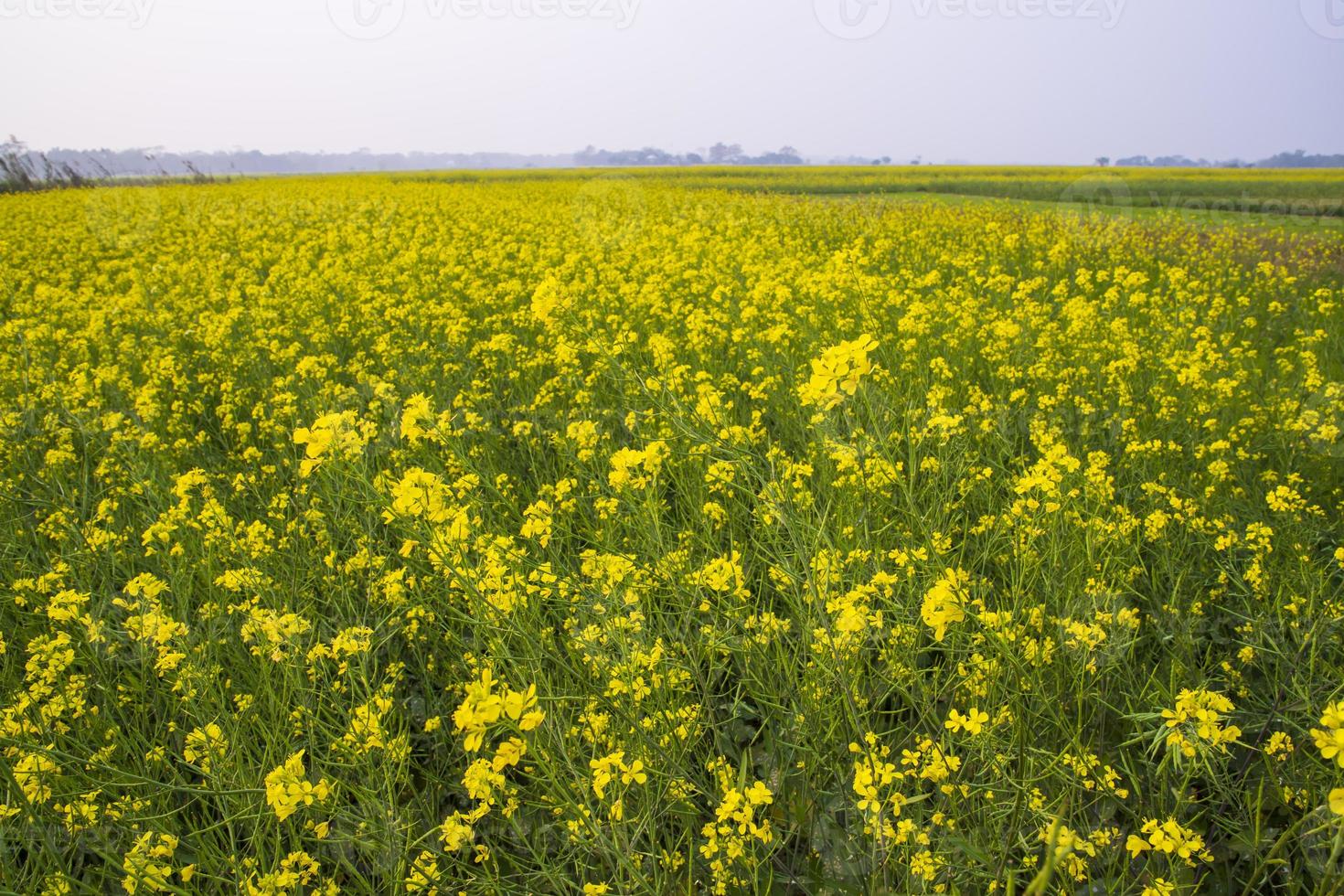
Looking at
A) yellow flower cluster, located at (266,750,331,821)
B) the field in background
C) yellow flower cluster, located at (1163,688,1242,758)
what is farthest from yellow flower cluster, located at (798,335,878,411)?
yellow flower cluster, located at (266,750,331,821)

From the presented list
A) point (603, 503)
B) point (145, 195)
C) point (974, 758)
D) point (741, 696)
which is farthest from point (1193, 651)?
point (145, 195)

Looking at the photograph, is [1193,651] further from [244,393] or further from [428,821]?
[244,393]

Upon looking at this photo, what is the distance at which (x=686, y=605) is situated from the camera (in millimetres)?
2201

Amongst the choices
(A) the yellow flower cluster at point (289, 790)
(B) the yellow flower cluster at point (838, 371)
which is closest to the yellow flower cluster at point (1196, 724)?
(B) the yellow flower cluster at point (838, 371)

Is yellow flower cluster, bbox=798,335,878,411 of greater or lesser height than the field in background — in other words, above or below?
above

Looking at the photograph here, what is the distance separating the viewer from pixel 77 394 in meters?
4.16

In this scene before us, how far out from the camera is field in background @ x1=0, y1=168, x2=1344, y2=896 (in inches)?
64.7

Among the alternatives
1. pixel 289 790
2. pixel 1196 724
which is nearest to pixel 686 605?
pixel 289 790

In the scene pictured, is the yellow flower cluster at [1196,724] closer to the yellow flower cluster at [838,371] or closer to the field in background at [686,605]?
the field in background at [686,605]

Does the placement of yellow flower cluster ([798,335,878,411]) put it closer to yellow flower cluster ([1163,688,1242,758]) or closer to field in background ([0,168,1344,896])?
field in background ([0,168,1344,896])

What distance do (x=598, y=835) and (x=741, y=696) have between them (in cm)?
118

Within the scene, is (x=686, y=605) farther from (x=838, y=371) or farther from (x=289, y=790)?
(x=289, y=790)

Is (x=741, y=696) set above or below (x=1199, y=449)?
below

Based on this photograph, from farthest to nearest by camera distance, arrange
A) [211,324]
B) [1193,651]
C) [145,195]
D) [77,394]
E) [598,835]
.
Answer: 1. [145,195]
2. [211,324]
3. [77,394]
4. [1193,651]
5. [598,835]
